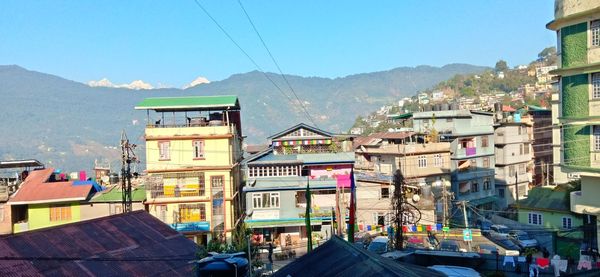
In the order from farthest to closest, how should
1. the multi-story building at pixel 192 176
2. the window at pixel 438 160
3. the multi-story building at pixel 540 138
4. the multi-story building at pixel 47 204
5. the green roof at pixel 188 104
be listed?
the multi-story building at pixel 540 138
the window at pixel 438 160
the green roof at pixel 188 104
the multi-story building at pixel 192 176
the multi-story building at pixel 47 204

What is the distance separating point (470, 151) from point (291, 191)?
1544 cm

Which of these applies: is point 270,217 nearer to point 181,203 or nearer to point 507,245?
point 181,203

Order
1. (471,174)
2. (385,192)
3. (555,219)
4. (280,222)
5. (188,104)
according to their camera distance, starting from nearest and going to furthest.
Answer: (555,219) → (280,222) → (385,192) → (188,104) → (471,174)

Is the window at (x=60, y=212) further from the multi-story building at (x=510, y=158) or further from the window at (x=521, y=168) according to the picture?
the window at (x=521, y=168)

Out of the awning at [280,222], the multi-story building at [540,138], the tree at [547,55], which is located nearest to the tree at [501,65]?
the tree at [547,55]

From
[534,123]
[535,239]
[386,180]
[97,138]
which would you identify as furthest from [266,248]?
[97,138]

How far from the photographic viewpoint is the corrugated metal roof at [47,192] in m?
28.2

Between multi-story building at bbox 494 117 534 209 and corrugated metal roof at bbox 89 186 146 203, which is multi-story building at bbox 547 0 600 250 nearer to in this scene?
corrugated metal roof at bbox 89 186 146 203

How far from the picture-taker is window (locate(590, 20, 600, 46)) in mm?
14414

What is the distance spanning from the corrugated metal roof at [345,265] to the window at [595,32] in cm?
1045

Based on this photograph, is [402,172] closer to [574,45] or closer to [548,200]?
[548,200]

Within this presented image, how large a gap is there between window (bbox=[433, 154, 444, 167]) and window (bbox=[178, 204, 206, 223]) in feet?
54.5

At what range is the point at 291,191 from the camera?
30.7 m

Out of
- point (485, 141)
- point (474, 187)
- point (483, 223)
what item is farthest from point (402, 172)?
point (485, 141)
